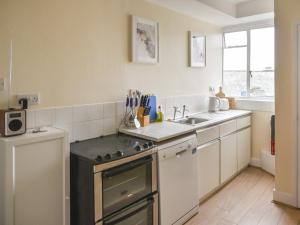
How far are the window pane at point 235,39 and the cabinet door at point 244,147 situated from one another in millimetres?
1512

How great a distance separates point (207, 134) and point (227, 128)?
22.4 inches

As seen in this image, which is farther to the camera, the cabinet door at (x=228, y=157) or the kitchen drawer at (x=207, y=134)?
the cabinet door at (x=228, y=157)

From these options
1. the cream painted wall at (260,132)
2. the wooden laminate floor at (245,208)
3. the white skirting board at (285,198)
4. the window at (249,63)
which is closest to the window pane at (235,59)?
the window at (249,63)

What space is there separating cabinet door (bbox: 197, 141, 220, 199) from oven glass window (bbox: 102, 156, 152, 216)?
889 mm

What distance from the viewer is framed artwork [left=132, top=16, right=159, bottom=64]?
2.79 metres

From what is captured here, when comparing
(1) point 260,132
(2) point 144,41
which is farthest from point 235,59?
(2) point 144,41

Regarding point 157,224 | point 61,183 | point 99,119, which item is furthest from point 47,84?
point 157,224

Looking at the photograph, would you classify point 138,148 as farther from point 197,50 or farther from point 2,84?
point 197,50

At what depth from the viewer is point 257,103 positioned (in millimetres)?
4051

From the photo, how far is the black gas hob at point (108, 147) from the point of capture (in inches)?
72.3

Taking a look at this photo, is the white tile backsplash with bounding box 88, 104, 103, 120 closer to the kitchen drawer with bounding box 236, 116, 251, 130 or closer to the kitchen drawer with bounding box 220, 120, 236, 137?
the kitchen drawer with bounding box 220, 120, 236, 137

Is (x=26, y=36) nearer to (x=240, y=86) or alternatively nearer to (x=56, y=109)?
(x=56, y=109)

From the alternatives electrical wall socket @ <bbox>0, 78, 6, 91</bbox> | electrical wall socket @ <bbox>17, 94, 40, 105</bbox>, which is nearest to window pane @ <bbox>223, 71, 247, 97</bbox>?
electrical wall socket @ <bbox>17, 94, 40, 105</bbox>

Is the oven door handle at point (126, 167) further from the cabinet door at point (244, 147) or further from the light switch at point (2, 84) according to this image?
the cabinet door at point (244, 147)
